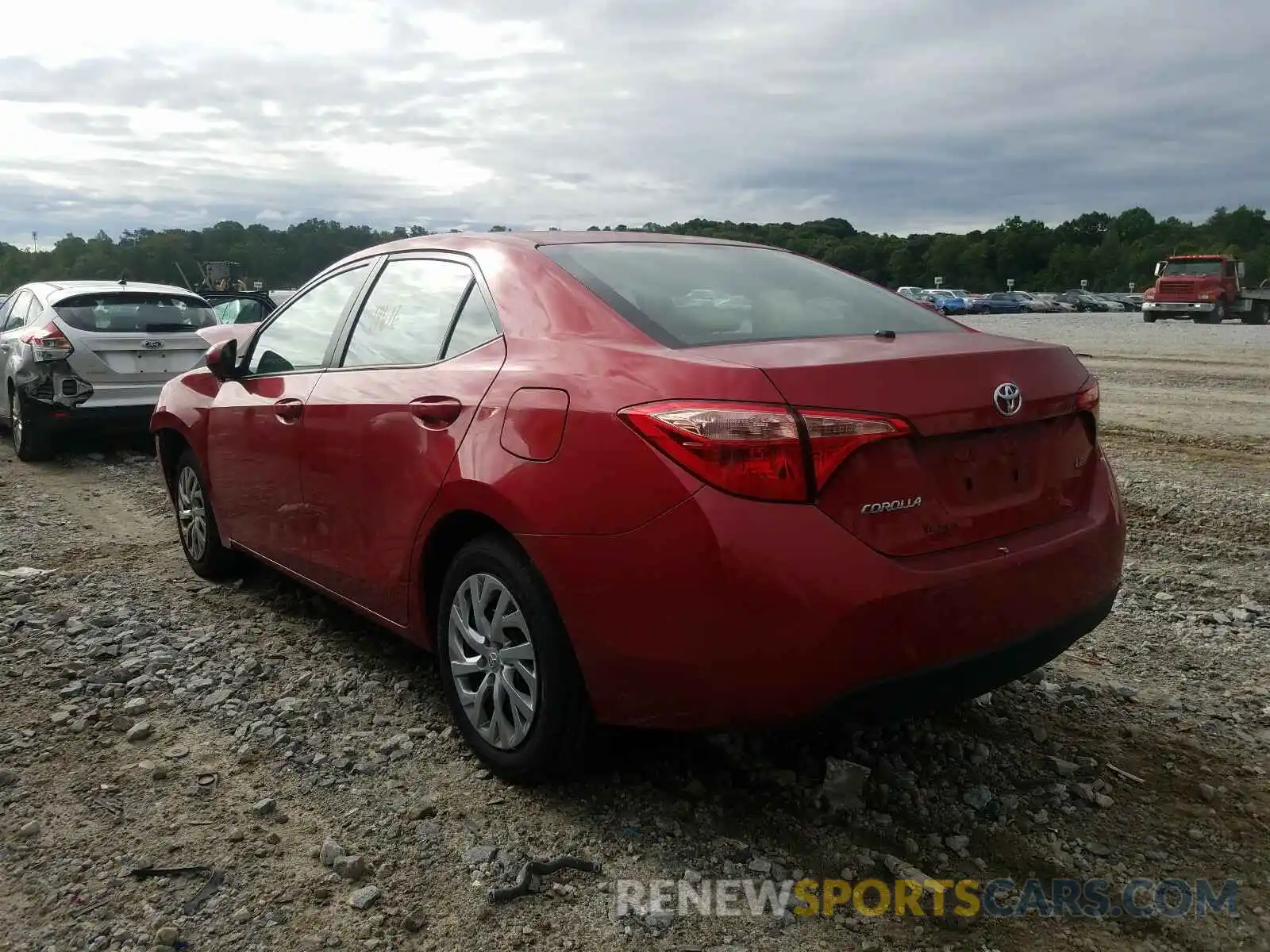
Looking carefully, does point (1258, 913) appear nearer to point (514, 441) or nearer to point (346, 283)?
point (514, 441)

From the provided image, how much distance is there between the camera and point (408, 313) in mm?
3699

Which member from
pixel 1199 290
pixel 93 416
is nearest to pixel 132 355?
pixel 93 416

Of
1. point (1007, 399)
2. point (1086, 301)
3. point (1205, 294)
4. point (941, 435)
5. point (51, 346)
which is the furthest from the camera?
point (1086, 301)

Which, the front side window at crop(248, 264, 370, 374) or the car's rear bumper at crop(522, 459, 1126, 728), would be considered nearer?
the car's rear bumper at crop(522, 459, 1126, 728)

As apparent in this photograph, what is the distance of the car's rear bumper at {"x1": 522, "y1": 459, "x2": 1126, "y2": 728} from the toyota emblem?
1.07 ft

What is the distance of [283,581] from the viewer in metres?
5.29

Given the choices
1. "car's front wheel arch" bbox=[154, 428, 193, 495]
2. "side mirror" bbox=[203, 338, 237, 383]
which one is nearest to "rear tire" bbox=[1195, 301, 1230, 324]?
"car's front wheel arch" bbox=[154, 428, 193, 495]

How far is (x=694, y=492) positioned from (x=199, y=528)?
143 inches

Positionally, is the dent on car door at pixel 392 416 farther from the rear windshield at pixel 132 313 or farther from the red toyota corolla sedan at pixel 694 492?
the rear windshield at pixel 132 313

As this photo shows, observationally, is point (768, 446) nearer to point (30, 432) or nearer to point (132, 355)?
point (132, 355)

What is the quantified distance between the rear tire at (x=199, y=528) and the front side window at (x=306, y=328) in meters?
0.84

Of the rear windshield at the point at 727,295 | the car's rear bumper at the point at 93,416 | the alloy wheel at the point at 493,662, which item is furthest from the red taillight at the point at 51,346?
the alloy wheel at the point at 493,662

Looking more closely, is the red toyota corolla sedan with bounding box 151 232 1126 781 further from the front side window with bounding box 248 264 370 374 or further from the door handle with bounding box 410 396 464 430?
the front side window with bounding box 248 264 370 374

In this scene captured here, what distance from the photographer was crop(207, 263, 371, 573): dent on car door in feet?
13.4
